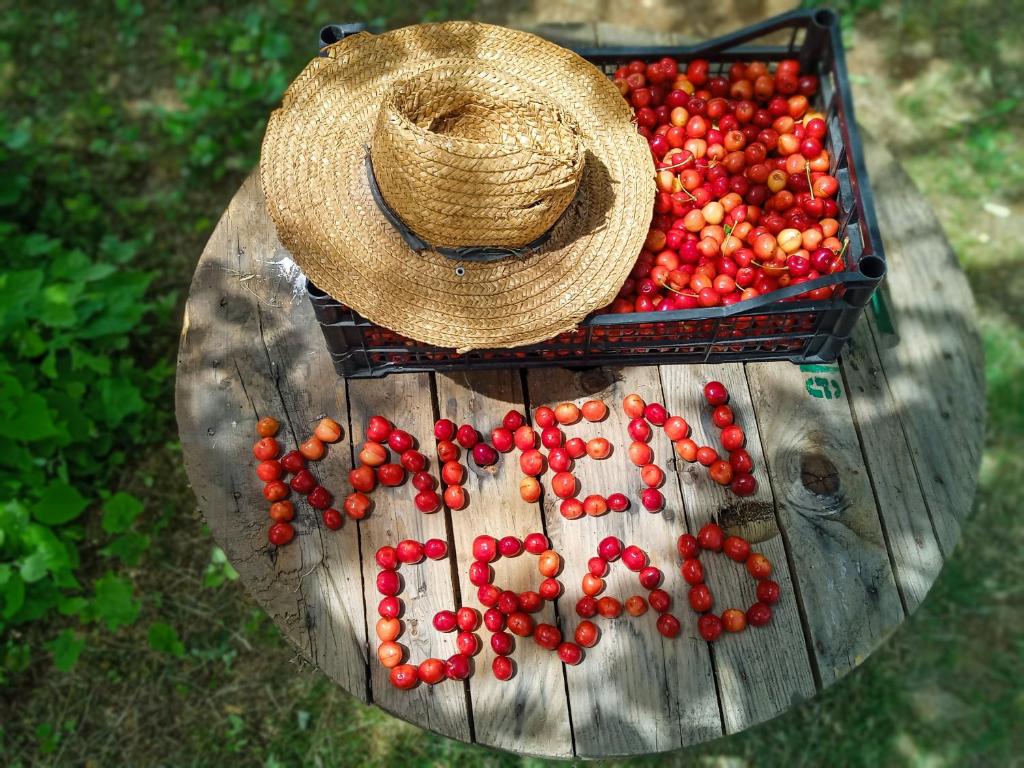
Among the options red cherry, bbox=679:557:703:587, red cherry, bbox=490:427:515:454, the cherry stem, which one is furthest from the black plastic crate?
red cherry, bbox=679:557:703:587

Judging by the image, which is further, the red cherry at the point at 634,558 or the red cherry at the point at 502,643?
the red cherry at the point at 634,558

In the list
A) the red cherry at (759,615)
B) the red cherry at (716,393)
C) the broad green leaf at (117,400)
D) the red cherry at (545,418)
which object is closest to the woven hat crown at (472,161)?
the red cherry at (545,418)

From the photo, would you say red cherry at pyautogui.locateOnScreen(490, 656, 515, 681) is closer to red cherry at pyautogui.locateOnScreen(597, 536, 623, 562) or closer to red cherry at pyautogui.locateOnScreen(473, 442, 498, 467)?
red cherry at pyautogui.locateOnScreen(597, 536, 623, 562)

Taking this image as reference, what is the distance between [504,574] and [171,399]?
2708 millimetres

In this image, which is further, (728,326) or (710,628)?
(728,326)

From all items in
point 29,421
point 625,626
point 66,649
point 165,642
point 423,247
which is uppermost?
point 423,247

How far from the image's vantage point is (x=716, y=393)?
312cm

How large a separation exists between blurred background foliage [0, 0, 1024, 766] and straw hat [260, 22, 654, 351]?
4.82 feet

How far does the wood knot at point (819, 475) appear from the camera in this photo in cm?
300

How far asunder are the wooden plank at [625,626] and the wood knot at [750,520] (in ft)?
0.54

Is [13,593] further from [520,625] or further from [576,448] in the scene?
[576,448]

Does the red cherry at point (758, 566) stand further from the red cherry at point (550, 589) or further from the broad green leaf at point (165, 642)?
the broad green leaf at point (165, 642)

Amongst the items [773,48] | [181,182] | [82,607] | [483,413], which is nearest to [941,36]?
[773,48]

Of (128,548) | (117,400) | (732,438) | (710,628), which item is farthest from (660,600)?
(117,400)
